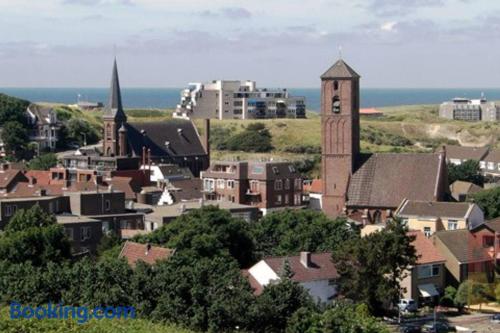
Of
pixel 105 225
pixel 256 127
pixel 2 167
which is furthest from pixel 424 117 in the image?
pixel 105 225

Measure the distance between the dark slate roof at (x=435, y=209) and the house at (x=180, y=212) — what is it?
9.35 metres

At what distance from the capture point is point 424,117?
16688 cm

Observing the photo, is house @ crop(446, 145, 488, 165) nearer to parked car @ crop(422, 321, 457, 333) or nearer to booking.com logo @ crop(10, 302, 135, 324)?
parked car @ crop(422, 321, 457, 333)

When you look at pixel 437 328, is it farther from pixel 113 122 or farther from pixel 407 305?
pixel 113 122

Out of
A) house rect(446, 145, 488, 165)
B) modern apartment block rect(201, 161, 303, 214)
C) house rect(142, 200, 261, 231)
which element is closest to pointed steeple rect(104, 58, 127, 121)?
modern apartment block rect(201, 161, 303, 214)

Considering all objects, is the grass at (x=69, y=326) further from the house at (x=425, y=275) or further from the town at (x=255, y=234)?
the house at (x=425, y=275)

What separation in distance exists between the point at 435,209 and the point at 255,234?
12.2m

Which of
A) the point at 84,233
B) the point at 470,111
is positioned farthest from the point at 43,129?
the point at 470,111

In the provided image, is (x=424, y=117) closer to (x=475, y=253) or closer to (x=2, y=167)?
(x=2, y=167)

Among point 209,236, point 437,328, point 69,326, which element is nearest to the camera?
point 69,326

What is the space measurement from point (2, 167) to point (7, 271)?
142 feet

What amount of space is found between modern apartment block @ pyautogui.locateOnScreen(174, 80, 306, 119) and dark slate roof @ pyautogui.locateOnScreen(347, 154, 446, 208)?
76899mm

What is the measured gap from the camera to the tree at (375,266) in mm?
44750

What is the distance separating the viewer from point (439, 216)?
60312 millimetres
